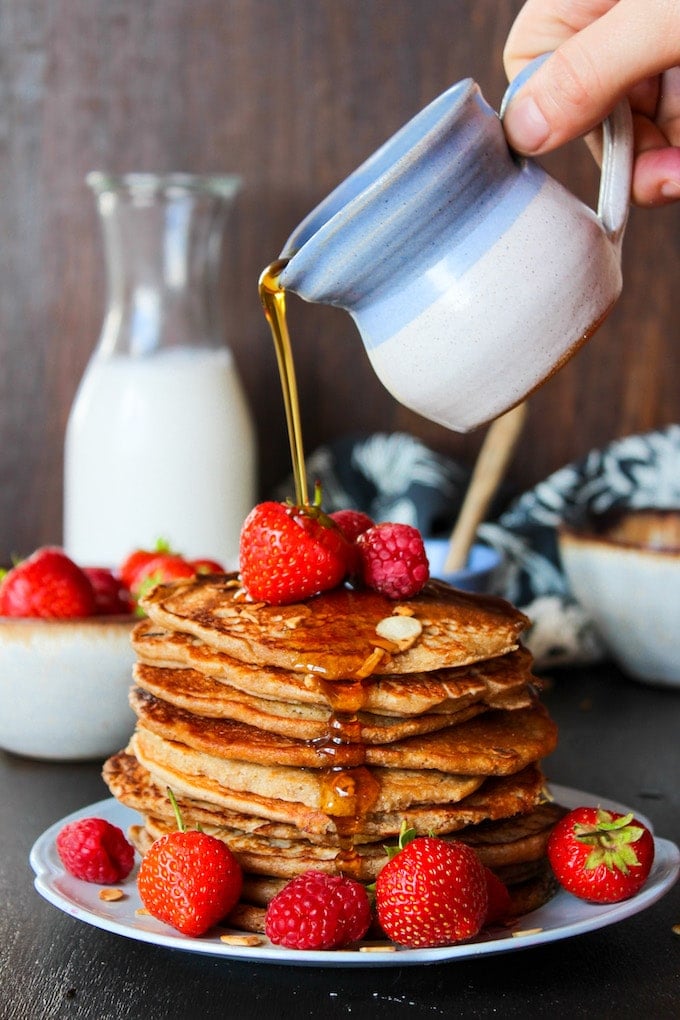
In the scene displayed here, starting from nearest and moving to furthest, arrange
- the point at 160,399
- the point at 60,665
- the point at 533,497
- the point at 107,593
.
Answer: the point at 60,665 → the point at 107,593 → the point at 160,399 → the point at 533,497

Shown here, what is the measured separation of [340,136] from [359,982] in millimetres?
1953

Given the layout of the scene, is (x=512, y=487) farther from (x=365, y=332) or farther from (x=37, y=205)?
(x=365, y=332)

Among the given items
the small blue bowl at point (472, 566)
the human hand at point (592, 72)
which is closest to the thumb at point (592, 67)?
the human hand at point (592, 72)

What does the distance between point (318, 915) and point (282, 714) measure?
16 cm

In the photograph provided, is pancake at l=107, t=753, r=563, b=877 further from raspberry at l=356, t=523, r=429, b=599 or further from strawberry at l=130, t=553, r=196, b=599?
strawberry at l=130, t=553, r=196, b=599

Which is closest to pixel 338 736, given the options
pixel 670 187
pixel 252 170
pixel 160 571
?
pixel 160 571

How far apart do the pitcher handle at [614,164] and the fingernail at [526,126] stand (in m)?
0.03

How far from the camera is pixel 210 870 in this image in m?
0.92

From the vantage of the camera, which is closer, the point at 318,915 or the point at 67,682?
the point at 318,915

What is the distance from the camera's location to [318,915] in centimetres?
88

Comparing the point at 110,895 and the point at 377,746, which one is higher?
the point at 377,746

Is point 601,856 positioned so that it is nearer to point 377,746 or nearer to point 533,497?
point 377,746

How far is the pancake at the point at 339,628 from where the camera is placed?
3.19ft

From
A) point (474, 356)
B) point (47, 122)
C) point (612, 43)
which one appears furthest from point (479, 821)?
point (47, 122)
